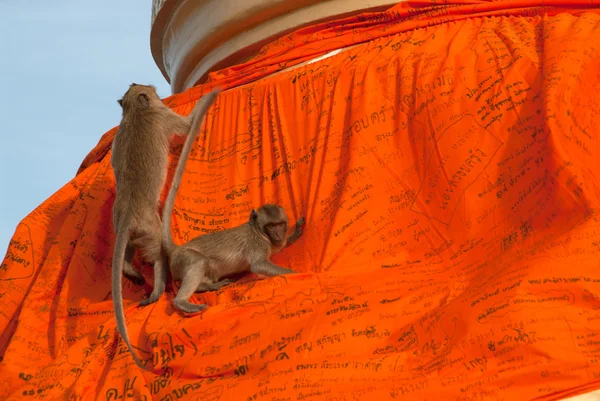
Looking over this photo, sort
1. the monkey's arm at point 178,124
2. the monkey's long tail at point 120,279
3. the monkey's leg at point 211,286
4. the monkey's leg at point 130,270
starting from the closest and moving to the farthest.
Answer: the monkey's long tail at point 120,279 < the monkey's leg at point 211,286 < the monkey's leg at point 130,270 < the monkey's arm at point 178,124

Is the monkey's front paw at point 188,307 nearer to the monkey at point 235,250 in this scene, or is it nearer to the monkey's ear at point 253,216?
the monkey at point 235,250

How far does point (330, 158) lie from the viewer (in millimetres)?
5559

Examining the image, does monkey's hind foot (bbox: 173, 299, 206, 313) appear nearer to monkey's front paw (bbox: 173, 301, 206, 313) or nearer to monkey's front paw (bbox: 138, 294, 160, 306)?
monkey's front paw (bbox: 173, 301, 206, 313)

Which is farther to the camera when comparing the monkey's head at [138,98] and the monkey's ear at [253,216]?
the monkey's head at [138,98]

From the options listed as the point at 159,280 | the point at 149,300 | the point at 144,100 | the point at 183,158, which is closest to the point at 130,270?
the point at 159,280

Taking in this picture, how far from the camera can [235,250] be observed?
17.0 ft

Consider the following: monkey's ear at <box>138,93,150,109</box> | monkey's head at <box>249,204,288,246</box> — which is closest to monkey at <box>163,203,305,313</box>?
monkey's head at <box>249,204,288,246</box>

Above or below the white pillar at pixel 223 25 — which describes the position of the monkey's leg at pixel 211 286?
below

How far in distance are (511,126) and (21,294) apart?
2.76 meters

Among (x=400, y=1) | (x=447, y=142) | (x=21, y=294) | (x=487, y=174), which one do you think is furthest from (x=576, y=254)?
(x=400, y=1)

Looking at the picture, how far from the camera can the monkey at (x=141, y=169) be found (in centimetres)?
536

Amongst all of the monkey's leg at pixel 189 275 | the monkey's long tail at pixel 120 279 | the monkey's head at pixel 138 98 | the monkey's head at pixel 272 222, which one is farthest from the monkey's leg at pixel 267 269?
the monkey's head at pixel 138 98

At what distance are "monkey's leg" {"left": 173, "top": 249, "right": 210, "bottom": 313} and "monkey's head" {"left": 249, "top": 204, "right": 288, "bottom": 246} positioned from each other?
0.35 m

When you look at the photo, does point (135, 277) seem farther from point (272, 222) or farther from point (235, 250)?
point (272, 222)
